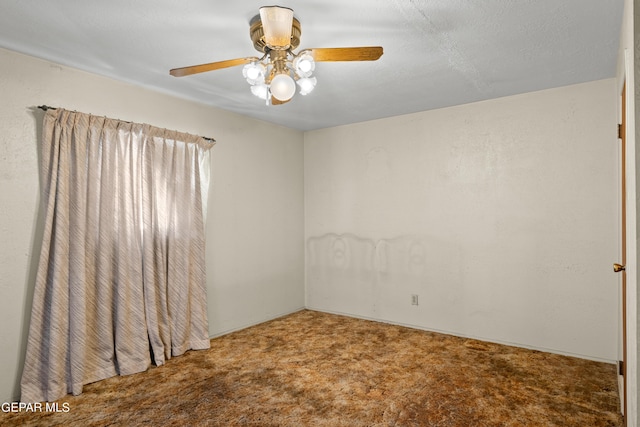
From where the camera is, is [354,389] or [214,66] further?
[354,389]

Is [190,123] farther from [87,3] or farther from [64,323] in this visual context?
[64,323]

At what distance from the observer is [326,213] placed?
4945mm

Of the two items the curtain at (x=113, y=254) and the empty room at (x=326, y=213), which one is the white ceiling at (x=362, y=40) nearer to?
the empty room at (x=326, y=213)

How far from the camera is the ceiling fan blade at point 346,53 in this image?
1883 mm

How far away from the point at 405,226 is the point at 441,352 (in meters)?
1.42

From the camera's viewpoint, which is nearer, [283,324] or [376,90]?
[376,90]

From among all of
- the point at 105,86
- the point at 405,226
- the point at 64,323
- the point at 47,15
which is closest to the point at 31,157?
the point at 105,86

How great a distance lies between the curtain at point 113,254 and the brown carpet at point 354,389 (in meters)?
0.22

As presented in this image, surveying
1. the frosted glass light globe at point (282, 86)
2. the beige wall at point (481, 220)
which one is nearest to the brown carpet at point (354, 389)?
the beige wall at point (481, 220)

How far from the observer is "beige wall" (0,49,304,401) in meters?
2.60

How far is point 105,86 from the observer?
3107 mm

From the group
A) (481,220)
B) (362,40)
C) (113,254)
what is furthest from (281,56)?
(481,220)

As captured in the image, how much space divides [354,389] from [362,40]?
2.43 metres

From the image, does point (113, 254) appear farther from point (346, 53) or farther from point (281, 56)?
point (346, 53)
